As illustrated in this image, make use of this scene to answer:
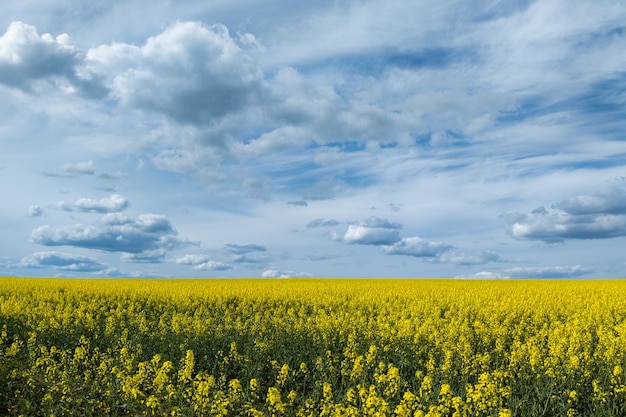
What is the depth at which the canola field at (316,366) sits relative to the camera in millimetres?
9828

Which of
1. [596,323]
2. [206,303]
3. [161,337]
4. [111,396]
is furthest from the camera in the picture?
[206,303]

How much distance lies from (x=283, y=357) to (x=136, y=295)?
16.8 metres

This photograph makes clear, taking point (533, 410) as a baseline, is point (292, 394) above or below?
above

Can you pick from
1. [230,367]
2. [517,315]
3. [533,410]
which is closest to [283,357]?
[230,367]

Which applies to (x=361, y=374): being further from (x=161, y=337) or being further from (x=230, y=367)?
(x=161, y=337)

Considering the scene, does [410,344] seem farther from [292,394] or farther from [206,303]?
[206,303]

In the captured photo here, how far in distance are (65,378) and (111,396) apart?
124 cm

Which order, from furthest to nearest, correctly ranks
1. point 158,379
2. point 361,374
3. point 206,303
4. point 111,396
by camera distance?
1. point 206,303
2. point 361,374
3. point 111,396
4. point 158,379

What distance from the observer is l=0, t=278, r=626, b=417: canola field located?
387 inches

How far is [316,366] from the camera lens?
41.2ft

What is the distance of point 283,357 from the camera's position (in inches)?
576

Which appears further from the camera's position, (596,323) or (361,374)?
(596,323)

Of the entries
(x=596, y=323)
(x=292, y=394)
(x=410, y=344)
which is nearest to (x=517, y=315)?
(x=596, y=323)

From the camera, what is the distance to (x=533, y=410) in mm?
10414
